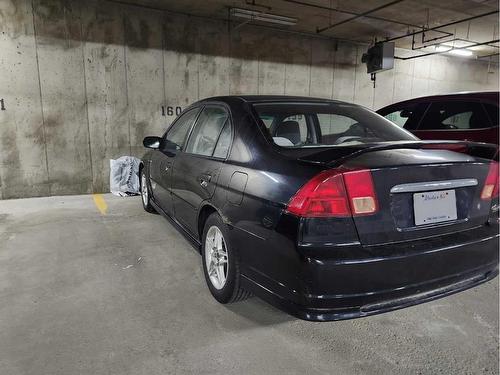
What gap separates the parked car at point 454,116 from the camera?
13.0 ft

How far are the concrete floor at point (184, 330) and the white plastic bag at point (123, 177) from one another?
9.42ft

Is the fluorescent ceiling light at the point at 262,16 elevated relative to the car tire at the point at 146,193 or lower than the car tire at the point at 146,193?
elevated

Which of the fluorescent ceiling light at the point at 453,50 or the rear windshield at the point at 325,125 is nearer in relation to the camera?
the rear windshield at the point at 325,125

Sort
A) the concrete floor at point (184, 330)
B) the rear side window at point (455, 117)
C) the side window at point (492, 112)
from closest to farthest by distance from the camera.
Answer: the concrete floor at point (184, 330), the side window at point (492, 112), the rear side window at point (455, 117)

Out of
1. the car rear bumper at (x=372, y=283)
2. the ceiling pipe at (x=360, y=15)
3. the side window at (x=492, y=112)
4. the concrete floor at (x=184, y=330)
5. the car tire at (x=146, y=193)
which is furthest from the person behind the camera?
the ceiling pipe at (x=360, y=15)

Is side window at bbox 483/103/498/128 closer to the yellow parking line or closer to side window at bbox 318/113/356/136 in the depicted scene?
side window at bbox 318/113/356/136

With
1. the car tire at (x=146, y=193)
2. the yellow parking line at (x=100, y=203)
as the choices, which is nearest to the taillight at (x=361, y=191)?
the car tire at (x=146, y=193)

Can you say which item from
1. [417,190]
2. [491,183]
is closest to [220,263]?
[417,190]

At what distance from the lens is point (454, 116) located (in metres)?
4.34

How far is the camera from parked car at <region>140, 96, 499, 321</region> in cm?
151

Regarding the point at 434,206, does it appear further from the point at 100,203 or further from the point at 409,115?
the point at 100,203

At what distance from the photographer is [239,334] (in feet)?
6.49

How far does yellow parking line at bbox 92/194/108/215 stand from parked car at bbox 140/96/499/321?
3103mm

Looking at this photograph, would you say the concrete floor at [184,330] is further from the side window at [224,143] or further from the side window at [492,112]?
the side window at [492,112]
